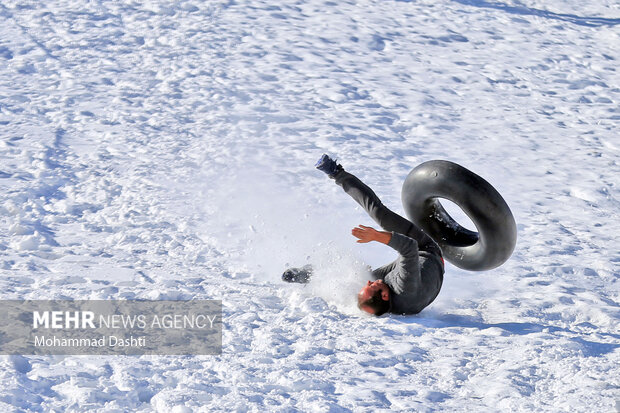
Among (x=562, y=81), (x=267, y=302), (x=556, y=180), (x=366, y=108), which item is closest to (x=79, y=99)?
(x=366, y=108)

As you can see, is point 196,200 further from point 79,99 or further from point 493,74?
point 493,74

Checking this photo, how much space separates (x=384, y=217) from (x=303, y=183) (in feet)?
Result: 7.73

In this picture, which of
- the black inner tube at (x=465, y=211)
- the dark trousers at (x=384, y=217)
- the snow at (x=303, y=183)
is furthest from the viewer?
the dark trousers at (x=384, y=217)

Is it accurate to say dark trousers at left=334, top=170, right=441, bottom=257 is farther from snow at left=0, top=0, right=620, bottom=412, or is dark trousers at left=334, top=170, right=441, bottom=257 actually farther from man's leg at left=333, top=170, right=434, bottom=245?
snow at left=0, top=0, right=620, bottom=412

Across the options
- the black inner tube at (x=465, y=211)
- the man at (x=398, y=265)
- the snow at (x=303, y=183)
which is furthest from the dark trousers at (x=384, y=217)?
the snow at (x=303, y=183)

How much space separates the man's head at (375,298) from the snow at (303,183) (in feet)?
0.33

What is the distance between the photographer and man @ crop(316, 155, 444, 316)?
5.20 m

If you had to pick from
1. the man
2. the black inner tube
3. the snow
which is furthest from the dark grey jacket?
the black inner tube

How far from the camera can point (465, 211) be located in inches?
218

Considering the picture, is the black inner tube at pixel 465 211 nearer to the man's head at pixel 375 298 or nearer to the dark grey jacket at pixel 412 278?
the dark grey jacket at pixel 412 278

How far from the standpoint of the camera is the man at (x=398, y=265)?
520 cm

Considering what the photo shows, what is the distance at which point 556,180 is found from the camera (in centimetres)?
816

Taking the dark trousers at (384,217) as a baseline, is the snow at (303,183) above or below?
below

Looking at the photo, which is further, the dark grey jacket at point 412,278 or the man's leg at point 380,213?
the man's leg at point 380,213
